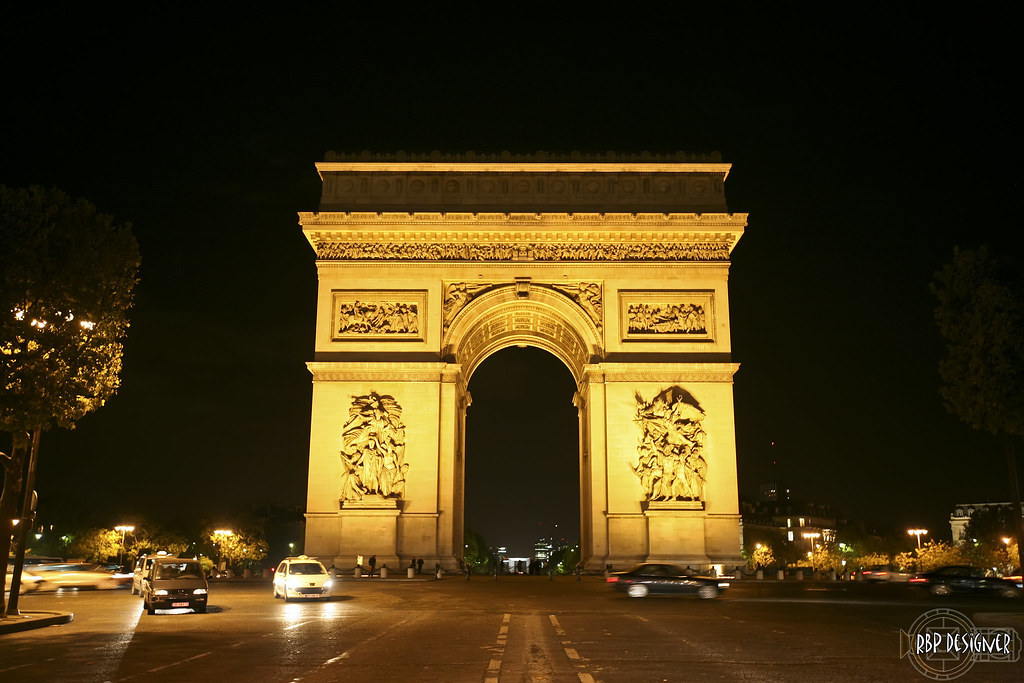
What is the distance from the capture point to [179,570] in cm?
2148

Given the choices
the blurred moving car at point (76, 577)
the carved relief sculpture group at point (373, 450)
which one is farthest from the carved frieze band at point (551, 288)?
the blurred moving car at point (76, 577)

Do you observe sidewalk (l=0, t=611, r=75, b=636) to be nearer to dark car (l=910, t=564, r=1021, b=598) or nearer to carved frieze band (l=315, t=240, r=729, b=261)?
carved frieze band (l=315, t=240, r=729, b=261)

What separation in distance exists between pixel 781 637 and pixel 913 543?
114 meters

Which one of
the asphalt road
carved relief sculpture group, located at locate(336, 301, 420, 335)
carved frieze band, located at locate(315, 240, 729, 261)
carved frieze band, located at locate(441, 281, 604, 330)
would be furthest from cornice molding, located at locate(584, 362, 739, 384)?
the asphalt road

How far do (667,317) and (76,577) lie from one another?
24.2 m

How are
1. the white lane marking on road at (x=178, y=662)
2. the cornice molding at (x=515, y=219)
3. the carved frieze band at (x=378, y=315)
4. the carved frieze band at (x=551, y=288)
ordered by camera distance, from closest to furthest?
the white lane marking on road at (x=178, y=662) < the carved frieze band at (x=378, y=315) < the carved frieze band at (x=551, y=288) < the cornice molding at (x=515, y=219)

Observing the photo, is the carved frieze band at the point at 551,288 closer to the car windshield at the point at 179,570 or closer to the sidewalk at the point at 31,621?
the car windshield at the point at 179,570

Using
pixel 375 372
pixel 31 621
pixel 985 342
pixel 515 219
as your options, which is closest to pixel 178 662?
pixel 31 621

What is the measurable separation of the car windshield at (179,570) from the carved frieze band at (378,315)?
17339 mm

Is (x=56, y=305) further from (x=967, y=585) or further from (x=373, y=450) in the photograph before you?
(x=967, y=585)

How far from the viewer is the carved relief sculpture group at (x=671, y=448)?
120 ft

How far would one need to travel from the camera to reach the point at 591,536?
38531 mm

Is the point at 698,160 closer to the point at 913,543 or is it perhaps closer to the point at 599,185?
the point at 599,185

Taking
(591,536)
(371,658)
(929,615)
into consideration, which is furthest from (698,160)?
(371,658)
